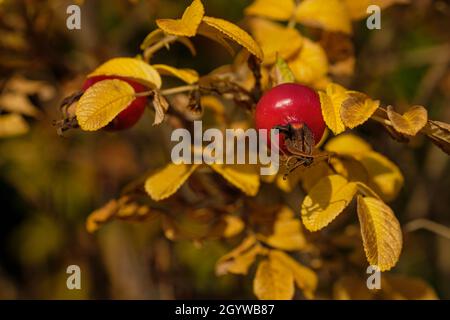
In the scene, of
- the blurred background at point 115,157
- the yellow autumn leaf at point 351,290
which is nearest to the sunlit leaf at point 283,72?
the yellow autumn leaf at point 351,290

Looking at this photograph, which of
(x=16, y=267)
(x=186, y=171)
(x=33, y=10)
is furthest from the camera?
(x=16, y=267)

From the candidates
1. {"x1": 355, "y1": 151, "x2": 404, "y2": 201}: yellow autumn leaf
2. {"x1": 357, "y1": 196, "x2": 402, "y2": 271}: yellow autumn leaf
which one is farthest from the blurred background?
{"x1": 357, "y1": 196, "x2": 402, "y2": 271}: yellow autumn leaf

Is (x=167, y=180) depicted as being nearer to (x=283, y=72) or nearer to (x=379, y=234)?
(x=283, y=72)

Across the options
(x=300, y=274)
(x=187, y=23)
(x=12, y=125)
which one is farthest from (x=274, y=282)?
(x=12, y=125)

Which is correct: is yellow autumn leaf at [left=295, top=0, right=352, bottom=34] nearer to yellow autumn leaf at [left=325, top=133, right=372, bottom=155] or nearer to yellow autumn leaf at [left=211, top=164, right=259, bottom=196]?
yellow autumn leaf at [left=325, top=133, right=372, bottom=155]

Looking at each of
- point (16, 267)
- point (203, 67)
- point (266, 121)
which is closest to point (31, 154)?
point (16, 267)

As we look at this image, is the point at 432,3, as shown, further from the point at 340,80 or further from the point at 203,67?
the point at 203,67
